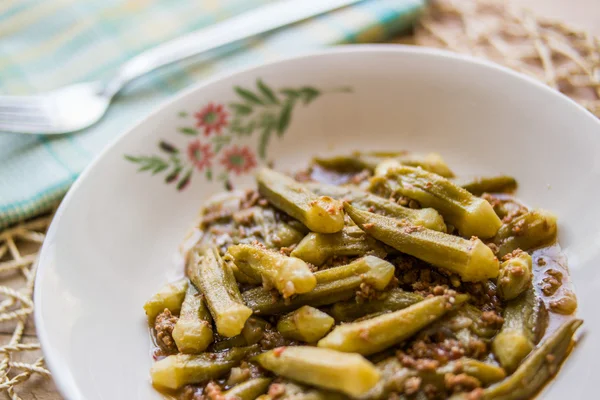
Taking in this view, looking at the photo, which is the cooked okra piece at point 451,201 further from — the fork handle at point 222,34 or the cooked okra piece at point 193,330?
the fork handle at point 222,34

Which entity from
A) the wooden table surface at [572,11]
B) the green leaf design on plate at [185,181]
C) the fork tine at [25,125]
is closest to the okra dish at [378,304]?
the green leaf design on plate at [185,181]

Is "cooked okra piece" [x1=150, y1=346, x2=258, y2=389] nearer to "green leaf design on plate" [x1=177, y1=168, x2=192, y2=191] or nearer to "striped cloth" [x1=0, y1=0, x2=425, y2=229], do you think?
"green leaf design on plate" [x1=177, y1=168, x2=192, y2=191]

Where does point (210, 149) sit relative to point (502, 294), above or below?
above

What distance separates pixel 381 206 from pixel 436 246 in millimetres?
445

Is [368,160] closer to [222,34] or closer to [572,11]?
[222,34]

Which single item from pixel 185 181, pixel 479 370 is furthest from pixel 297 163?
pixel 479 370

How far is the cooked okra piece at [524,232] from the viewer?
279 centimetres

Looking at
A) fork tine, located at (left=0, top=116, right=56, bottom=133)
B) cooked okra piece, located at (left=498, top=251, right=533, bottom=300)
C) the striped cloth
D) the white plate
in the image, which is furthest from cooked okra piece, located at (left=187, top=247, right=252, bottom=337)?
fork tine, located at (left=0, top=116, right=56, bottom=133)

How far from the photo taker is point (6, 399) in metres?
2.68

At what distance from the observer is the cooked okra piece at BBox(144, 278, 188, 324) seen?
9.45ft

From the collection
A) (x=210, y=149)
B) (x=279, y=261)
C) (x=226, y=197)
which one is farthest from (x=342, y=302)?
(x=210, y=149)

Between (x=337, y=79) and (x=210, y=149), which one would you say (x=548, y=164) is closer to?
(x=337, y=79)

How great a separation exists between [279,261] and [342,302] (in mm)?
349

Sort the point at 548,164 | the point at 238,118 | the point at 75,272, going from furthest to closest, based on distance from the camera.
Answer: the point at 238,118, the point at 548,164, the point at 75,272
